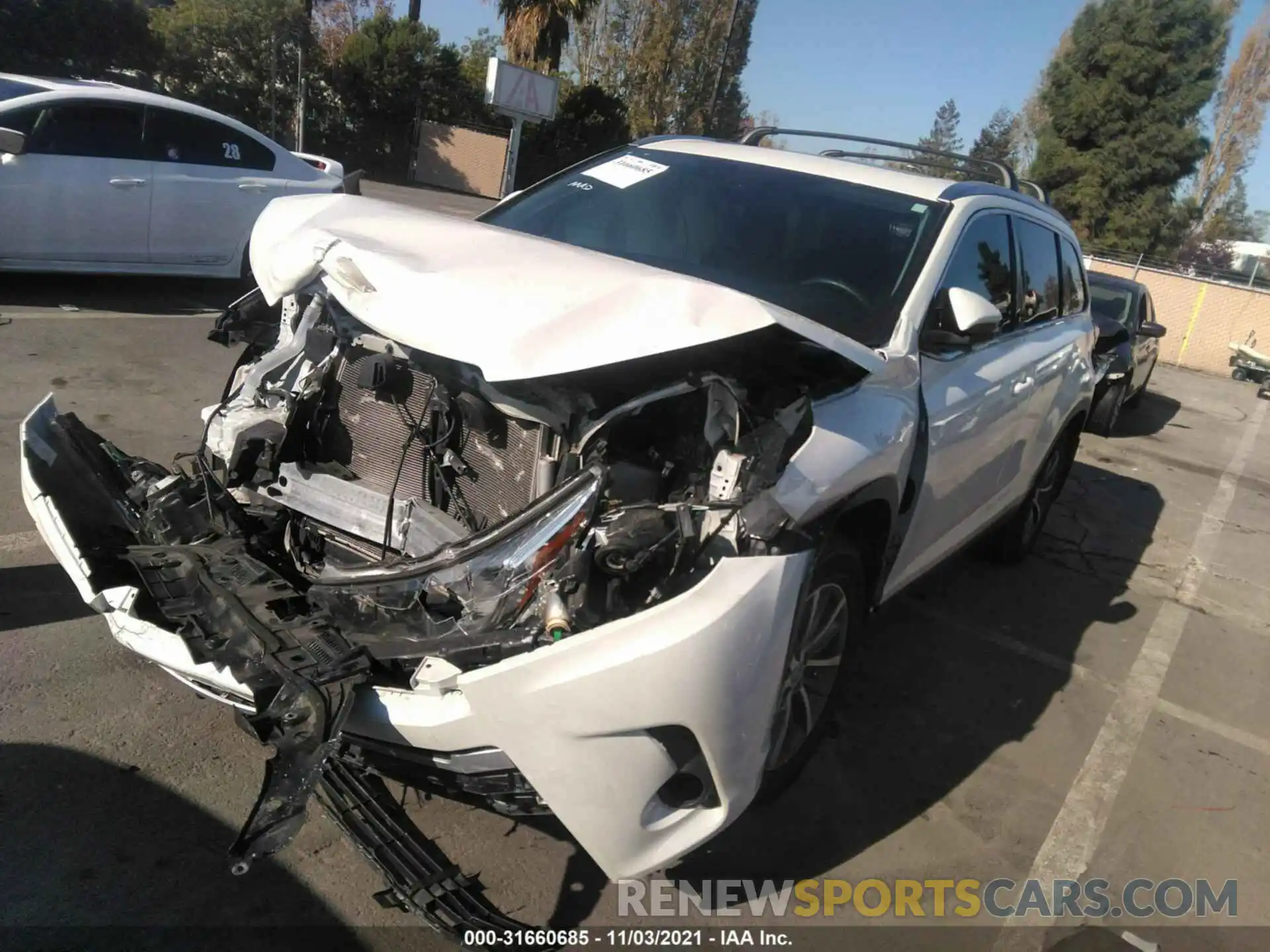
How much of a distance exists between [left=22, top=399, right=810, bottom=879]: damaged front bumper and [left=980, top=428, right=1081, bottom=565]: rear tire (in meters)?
3.44

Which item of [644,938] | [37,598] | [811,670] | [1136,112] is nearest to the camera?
[644,938]

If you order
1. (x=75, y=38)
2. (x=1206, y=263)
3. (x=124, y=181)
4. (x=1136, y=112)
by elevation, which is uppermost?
(x=1136, y=112)

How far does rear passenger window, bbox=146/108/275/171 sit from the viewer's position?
7.95 meters

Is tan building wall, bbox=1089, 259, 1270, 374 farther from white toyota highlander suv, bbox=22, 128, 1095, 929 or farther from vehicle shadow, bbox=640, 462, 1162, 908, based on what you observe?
white toyota highlander suv, bbox=22, 128, 1095, 929

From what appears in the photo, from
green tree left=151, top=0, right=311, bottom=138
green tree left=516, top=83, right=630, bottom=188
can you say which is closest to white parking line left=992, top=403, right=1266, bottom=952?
green tree left=151, top=0, right=311, bottom=138

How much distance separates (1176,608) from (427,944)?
16.5 feet

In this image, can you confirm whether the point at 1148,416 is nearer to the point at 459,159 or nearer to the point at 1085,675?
the point at 1085,675

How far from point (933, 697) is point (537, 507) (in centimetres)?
242

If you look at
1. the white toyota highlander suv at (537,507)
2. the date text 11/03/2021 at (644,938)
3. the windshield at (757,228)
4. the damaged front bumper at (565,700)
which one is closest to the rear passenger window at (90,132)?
the windshield at (757,228)

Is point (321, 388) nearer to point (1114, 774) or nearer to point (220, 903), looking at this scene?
point (220, 903)

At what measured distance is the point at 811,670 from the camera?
10.1 ft

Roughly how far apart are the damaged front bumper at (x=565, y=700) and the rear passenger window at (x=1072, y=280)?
12.0ft

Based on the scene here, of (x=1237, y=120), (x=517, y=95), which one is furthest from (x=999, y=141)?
(x=517, y=95)

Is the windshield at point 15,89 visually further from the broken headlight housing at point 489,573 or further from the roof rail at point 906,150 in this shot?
the broken headlight housing at point 489,573
